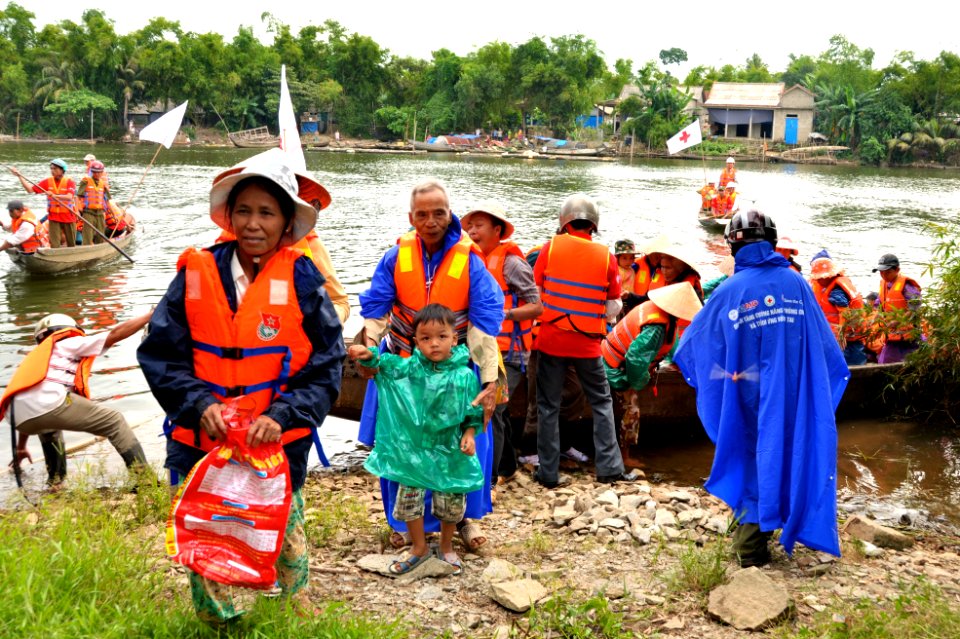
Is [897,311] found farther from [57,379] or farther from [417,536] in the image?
[57,379]

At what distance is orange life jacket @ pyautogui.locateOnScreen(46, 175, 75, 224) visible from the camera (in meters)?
14.5

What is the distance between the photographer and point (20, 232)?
14.1 metres

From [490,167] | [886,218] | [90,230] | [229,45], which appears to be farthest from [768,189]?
[229,45]

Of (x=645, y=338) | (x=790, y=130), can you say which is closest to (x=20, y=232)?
(x=645, y=338)

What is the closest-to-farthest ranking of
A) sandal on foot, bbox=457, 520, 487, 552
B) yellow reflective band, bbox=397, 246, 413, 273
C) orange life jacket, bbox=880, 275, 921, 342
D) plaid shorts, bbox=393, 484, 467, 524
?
plaid shorts, bbox=393, 484, 467, 524 < yellow reflective band, bbox=397, 246, 413, 273 < sandal on foot, bbox=457, 520, 487, 552 < orange life jacket, bbox=880, 275, 921, 342

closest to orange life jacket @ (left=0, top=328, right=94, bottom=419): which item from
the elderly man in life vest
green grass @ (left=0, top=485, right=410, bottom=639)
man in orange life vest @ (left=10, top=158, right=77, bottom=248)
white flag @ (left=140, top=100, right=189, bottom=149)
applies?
green grass @ (left=0, top=485, right=410, bottom=639)

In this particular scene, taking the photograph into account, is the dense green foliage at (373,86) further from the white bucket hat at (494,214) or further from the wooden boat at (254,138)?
the white bucket hat at (494,214)

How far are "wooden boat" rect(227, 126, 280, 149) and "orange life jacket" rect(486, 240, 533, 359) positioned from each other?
60.5 meters

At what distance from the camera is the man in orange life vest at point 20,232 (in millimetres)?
14141

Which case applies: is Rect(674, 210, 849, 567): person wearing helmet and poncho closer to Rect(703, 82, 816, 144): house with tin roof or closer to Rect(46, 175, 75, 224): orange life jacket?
Rect(46, 175, 75, 224): orange life jacket

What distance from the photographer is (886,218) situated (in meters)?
29.1

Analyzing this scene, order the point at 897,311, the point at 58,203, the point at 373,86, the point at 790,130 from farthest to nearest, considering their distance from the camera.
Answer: the point at 373,86 < the point at 790,130 < the point at 58,203 < the point at 897,311

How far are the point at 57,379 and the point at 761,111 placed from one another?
68945 mm

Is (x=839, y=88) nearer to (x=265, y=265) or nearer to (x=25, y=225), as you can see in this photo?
(x=25, y=225)
